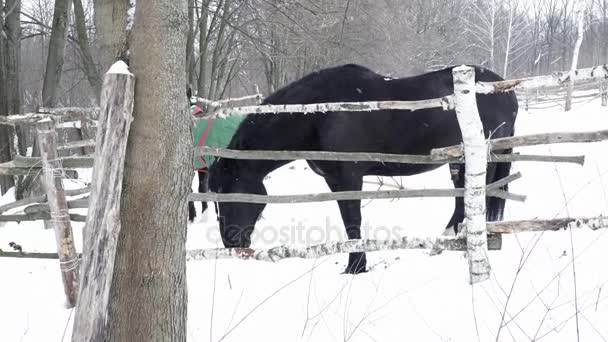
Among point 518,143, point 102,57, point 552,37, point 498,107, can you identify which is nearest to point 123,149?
point 102,57

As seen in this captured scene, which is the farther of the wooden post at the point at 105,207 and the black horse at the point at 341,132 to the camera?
the black horse at the point at 341,132

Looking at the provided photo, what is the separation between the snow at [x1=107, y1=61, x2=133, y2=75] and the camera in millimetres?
1633

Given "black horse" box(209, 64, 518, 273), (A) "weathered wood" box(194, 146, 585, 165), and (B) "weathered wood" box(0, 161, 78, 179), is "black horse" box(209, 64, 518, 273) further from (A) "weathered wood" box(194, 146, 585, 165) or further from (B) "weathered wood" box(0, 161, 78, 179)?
(B) "weathered wood" box(0, 161, 78, 179)

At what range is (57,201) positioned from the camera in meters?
3.19

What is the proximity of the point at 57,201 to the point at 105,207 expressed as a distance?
191 cm

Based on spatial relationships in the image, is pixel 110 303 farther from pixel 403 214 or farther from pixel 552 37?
pixel 552 37

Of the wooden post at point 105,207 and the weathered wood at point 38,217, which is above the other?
the wooden post at point 105,207

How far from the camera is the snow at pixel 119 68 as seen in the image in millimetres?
1633

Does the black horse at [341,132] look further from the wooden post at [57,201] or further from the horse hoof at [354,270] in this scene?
the wooden post at [57,201]

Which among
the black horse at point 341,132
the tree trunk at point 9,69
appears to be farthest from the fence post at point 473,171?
the tree trunk at point 9,69

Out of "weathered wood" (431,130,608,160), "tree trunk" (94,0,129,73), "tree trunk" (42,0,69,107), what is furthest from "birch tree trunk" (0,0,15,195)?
"weathered wood" (431,130,608,160)

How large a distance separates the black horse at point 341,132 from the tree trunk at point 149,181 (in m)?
2.23

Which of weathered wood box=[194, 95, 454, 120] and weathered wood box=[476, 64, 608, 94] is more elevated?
weathered wood box=[476, 64, 608, 94]

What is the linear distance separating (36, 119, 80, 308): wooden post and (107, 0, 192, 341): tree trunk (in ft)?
5.84
